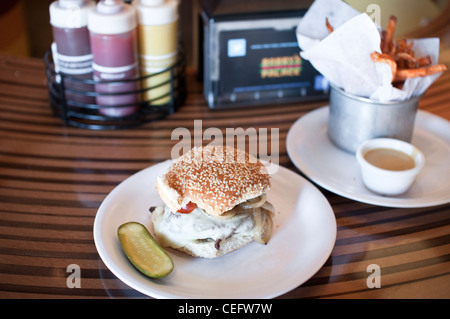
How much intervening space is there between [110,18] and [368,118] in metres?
0.79

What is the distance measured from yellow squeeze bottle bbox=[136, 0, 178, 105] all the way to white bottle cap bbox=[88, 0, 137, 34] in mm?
76

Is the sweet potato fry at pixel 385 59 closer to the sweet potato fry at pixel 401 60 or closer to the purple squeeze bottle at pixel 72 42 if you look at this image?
the sweet potato fry at pixel 401 60

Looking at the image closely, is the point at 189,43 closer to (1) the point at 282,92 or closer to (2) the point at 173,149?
(1) the point at 282,92

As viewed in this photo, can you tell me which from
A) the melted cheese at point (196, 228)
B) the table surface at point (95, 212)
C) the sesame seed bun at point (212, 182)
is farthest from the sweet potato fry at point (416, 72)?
the melted cheese at point (196, 228)

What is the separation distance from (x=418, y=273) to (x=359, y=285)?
0.15 metres

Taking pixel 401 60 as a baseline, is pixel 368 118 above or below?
below

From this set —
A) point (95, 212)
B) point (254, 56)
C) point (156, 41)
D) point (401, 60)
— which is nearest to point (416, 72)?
point (401, 60)

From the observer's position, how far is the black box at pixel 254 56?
169cm

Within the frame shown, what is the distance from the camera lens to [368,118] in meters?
1.44

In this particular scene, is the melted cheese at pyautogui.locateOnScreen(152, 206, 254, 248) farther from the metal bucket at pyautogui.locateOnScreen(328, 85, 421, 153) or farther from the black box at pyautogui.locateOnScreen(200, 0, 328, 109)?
the black box at pyautogui.locateOnScreen(200, 0, 328, 109)

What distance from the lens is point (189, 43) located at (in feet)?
9.91

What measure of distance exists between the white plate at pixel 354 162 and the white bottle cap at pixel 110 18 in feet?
1.95

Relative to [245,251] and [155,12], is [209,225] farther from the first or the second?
[155,12]
